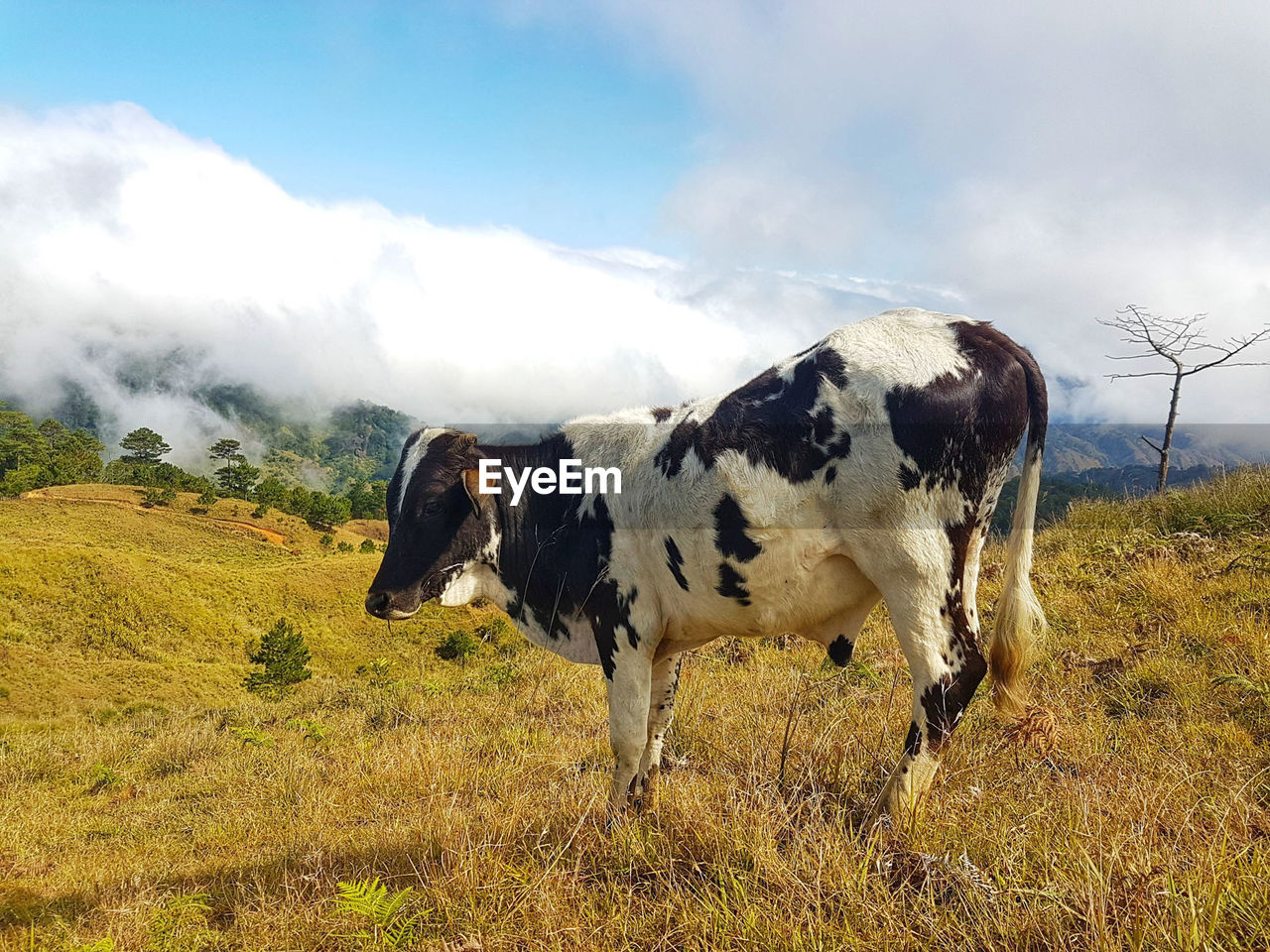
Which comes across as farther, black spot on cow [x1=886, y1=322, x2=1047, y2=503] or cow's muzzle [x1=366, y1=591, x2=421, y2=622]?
cow's muzzle [x1=366, y1=591, x2=421, y2=622]

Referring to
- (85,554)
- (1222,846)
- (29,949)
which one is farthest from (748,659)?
(85,554)

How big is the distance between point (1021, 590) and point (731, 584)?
1649 millimetres

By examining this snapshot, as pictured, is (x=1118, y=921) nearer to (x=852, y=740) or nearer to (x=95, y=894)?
(x=852, y=740)

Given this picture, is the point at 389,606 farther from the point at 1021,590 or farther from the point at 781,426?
the point at 1021,590

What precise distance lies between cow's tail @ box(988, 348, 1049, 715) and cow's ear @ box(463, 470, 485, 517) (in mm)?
3331

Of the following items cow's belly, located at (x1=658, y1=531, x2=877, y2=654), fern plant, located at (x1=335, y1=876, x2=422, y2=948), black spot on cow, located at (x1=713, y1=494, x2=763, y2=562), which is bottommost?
fern plant, located at (x1=335, y1=876, x2=422, y2=948)

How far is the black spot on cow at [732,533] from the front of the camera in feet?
12.3

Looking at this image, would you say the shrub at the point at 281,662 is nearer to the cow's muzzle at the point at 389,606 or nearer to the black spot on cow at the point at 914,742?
the cow's muzzle at the point at 389,606

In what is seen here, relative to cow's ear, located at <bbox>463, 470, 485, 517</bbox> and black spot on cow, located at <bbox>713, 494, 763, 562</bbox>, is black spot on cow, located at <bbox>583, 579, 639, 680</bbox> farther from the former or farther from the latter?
cow's ear, located at <bbox>463, 470, 485, 517</bbox>

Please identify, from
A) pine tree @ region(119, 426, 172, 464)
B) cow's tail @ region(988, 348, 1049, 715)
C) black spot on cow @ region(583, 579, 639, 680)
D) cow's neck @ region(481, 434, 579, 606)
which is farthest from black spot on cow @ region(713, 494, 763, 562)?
pine tree @ region(119, 426, 172, 464)

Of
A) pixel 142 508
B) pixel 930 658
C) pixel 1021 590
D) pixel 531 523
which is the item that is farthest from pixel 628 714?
pixel 142 508

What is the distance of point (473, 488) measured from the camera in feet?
15.5

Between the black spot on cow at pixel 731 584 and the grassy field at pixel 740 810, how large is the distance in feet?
3.42

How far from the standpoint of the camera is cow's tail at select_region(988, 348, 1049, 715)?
386cm
